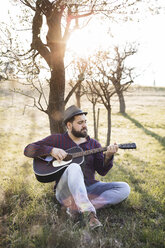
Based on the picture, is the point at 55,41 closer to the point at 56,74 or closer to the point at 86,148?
the point at 56,74

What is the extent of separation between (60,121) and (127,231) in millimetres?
2892

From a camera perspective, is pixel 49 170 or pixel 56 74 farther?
pixel 56 74

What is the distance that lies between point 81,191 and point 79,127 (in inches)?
45.2

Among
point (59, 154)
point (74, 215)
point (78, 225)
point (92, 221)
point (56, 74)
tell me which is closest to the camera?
point (92, 221)

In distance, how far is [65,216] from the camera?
11.0ft

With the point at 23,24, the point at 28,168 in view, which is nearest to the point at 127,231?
the point at 28,168

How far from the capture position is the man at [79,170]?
3204 mm

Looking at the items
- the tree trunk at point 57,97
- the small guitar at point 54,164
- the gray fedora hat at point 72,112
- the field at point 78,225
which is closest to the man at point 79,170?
the gray fedora hat at point 72,112

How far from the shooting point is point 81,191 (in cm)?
307

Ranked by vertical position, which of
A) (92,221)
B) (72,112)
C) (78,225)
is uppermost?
(72,112)

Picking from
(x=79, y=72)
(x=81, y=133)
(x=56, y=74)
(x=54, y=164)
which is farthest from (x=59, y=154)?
(x=79, y=72)

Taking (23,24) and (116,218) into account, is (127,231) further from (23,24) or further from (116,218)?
(23,24)

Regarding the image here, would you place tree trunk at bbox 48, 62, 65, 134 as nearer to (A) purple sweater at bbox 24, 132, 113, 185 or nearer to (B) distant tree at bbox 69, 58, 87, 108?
(B) distant tree at bbox 69, 58, 87, 108

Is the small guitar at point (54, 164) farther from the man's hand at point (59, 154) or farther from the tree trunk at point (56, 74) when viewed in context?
the tree trunk at point (56, 74)
